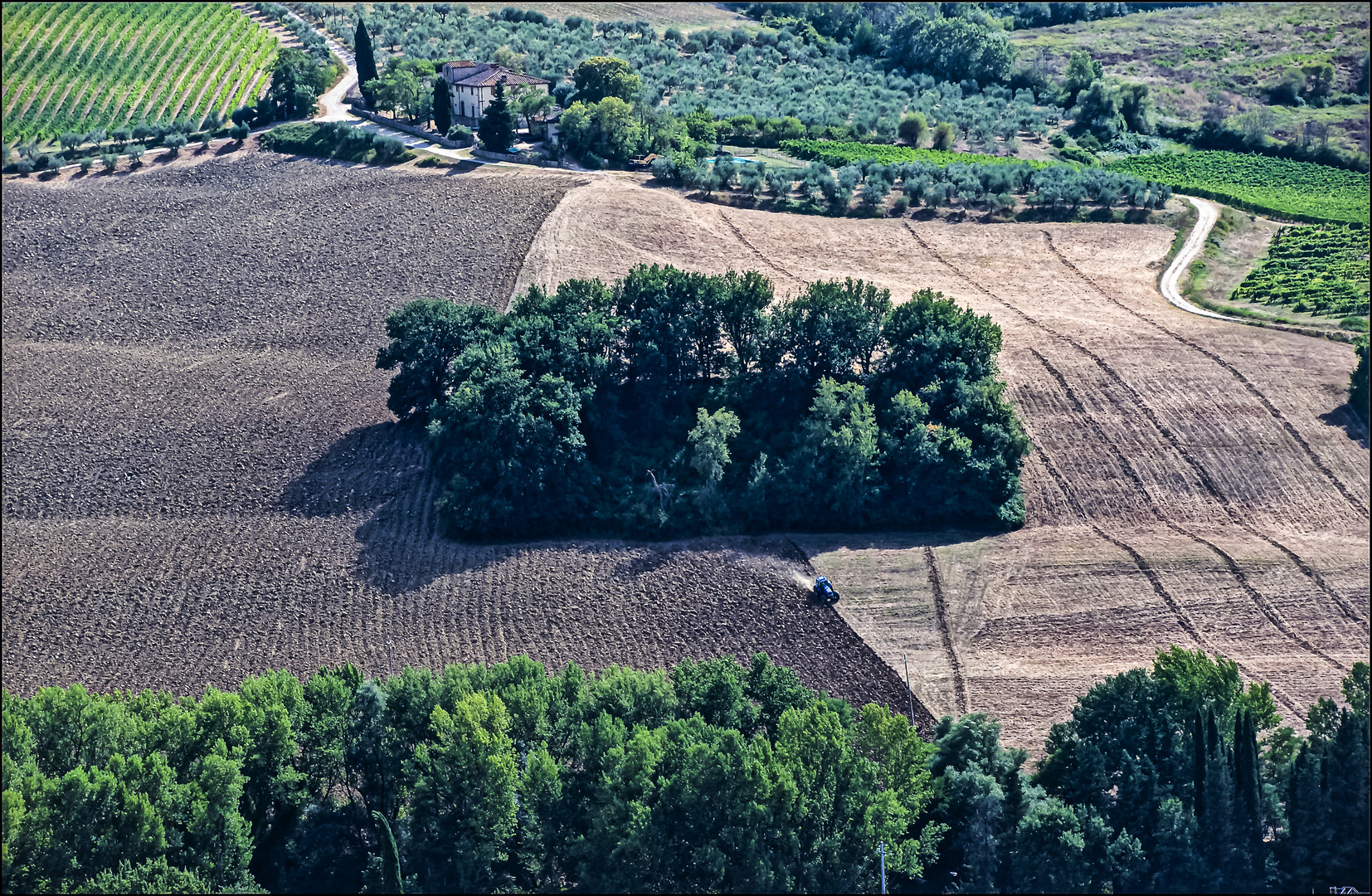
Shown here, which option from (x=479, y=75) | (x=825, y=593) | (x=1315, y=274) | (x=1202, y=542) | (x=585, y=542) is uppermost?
(x=479, y=75)

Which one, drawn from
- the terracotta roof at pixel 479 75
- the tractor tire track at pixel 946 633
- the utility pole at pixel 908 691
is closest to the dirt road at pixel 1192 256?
the tractor tire track at pixel 946 633

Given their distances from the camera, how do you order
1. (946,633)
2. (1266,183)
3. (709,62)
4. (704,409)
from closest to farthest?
(946,633) < (704,409) < (1266,183) < (709,62)

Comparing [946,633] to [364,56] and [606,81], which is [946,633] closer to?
[606,81]

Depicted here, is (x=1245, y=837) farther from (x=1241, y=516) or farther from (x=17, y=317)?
(x=17, y=317)

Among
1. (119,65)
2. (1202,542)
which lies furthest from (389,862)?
(119,65)

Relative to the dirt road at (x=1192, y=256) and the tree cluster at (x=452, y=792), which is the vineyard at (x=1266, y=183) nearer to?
the dirt road at (x=1192, y=256)

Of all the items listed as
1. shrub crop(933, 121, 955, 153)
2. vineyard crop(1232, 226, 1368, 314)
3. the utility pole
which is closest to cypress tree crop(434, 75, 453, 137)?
shrub crop(933, 121, 955, 153)
